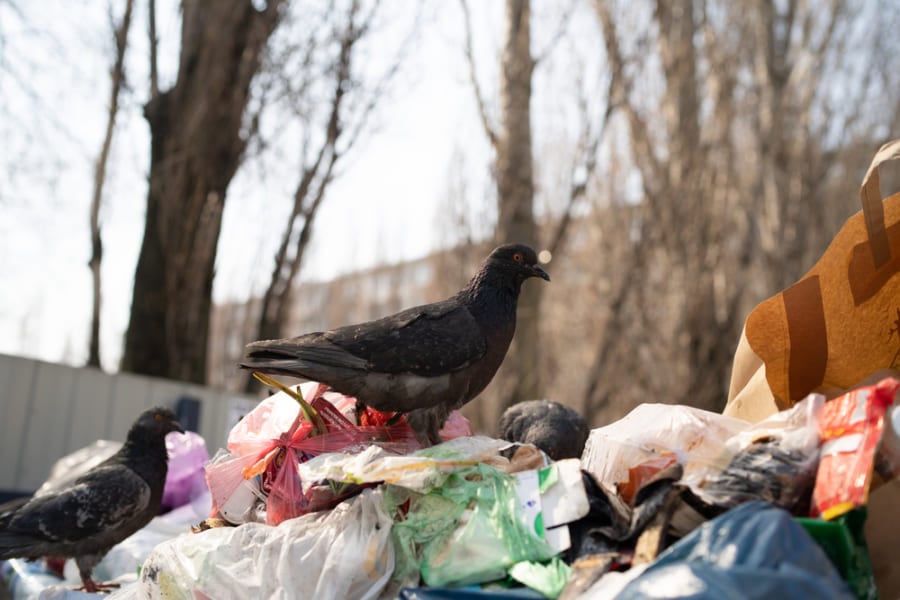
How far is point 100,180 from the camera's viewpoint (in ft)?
22.6

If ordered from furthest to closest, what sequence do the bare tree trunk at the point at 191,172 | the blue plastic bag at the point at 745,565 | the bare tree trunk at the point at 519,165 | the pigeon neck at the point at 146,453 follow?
the bare tree trunk at the point at 519,165, the bare tree trunk at the point at 191,172, the pigeon neck at the point at 146,453, the blue plastic bag at the point at 745,565

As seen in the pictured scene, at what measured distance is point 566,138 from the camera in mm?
9219

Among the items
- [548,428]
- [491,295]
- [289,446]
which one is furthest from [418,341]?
[548,428]

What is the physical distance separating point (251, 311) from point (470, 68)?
4.69 meters

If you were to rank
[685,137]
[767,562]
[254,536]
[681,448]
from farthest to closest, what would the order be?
[685,137]
[254,536]
[681,448]
[767,562]

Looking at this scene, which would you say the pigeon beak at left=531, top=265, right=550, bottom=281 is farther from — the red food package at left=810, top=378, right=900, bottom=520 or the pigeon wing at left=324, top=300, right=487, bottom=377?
the red food package at left=810, top=378, right=900, bottom=520

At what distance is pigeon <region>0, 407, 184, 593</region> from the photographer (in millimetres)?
2961

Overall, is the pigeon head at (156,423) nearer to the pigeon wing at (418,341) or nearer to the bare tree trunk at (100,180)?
the pigeon wing at (418,341)

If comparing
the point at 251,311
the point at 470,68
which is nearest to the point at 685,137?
the point at 470,68

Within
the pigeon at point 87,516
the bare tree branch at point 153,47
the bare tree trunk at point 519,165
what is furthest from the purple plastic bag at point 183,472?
the bare tree branch at point 153,47

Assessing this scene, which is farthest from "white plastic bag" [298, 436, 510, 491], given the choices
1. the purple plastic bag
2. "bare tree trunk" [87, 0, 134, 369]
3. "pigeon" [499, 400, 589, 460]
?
"bare tree trunk" [87, 0, 134, 369]

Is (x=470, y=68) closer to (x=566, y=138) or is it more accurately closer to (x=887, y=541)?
(x=566, y=138)

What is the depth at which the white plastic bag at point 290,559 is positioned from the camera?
1673 mm

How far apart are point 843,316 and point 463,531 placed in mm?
1040
